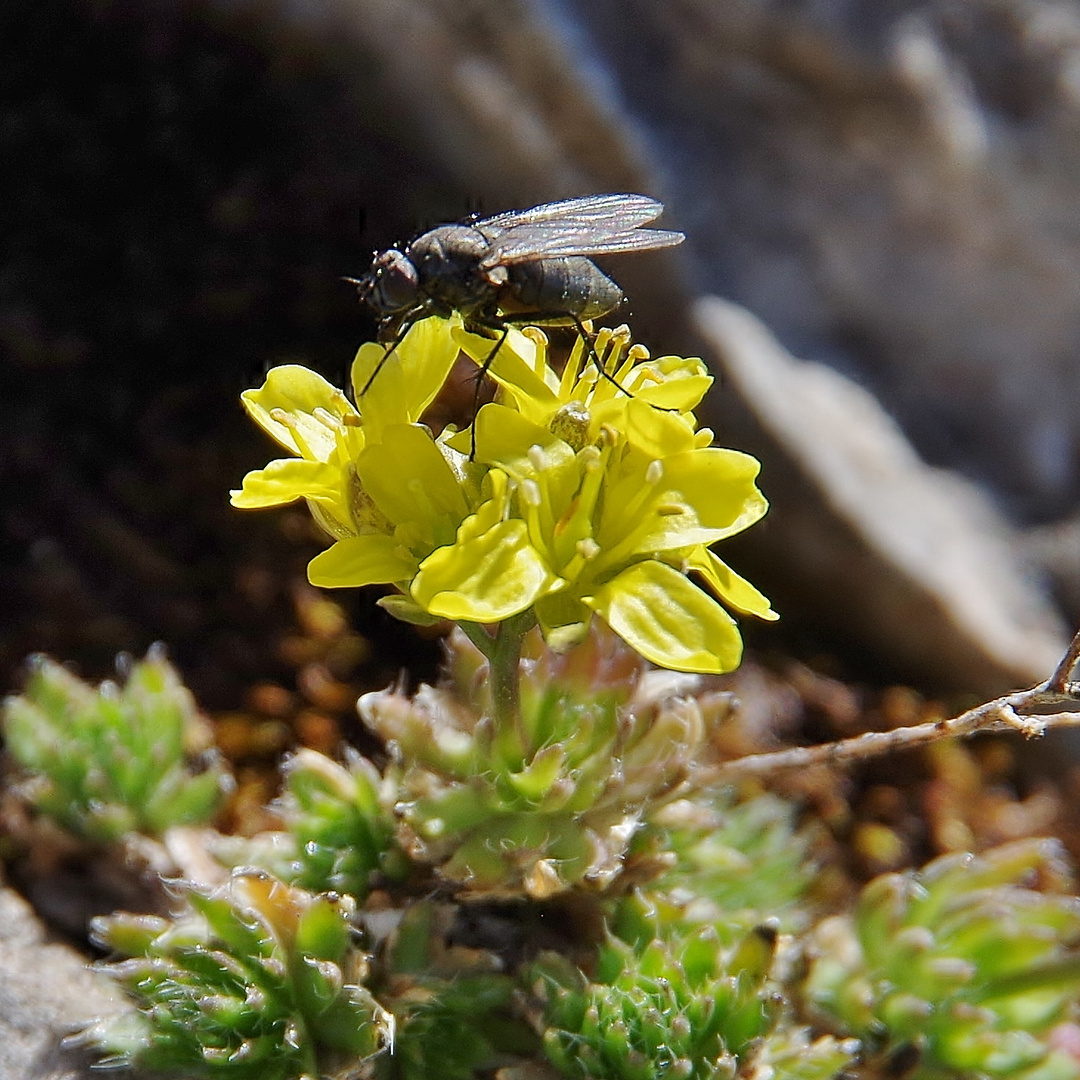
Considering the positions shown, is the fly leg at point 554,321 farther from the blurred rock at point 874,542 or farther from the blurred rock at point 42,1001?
the blurred rock at point 874,542

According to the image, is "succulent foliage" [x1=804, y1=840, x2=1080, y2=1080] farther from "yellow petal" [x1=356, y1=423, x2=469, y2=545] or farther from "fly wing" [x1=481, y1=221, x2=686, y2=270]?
"fly wing" [x1=481, y1=221, x2=686, y2=270]

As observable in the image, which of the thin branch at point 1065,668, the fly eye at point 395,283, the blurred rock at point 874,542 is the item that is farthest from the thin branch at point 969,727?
the blurred rock at point 874,542

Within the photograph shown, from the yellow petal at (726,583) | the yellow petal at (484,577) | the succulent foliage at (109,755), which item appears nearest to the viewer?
the yellow petal at (484,577)

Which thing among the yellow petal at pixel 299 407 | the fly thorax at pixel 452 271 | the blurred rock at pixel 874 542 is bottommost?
the yellow petal at pixel 299 407

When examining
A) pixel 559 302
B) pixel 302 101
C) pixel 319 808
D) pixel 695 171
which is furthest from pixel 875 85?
pixel 319 808

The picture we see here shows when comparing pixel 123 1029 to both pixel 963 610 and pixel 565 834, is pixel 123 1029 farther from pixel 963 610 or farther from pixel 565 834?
pixel 963 610

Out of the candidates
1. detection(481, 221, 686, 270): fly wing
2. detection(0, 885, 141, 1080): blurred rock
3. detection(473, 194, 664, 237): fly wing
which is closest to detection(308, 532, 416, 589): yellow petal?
detection(481, 221, 686, 270): fly wing

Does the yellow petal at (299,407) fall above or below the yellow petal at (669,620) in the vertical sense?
above
